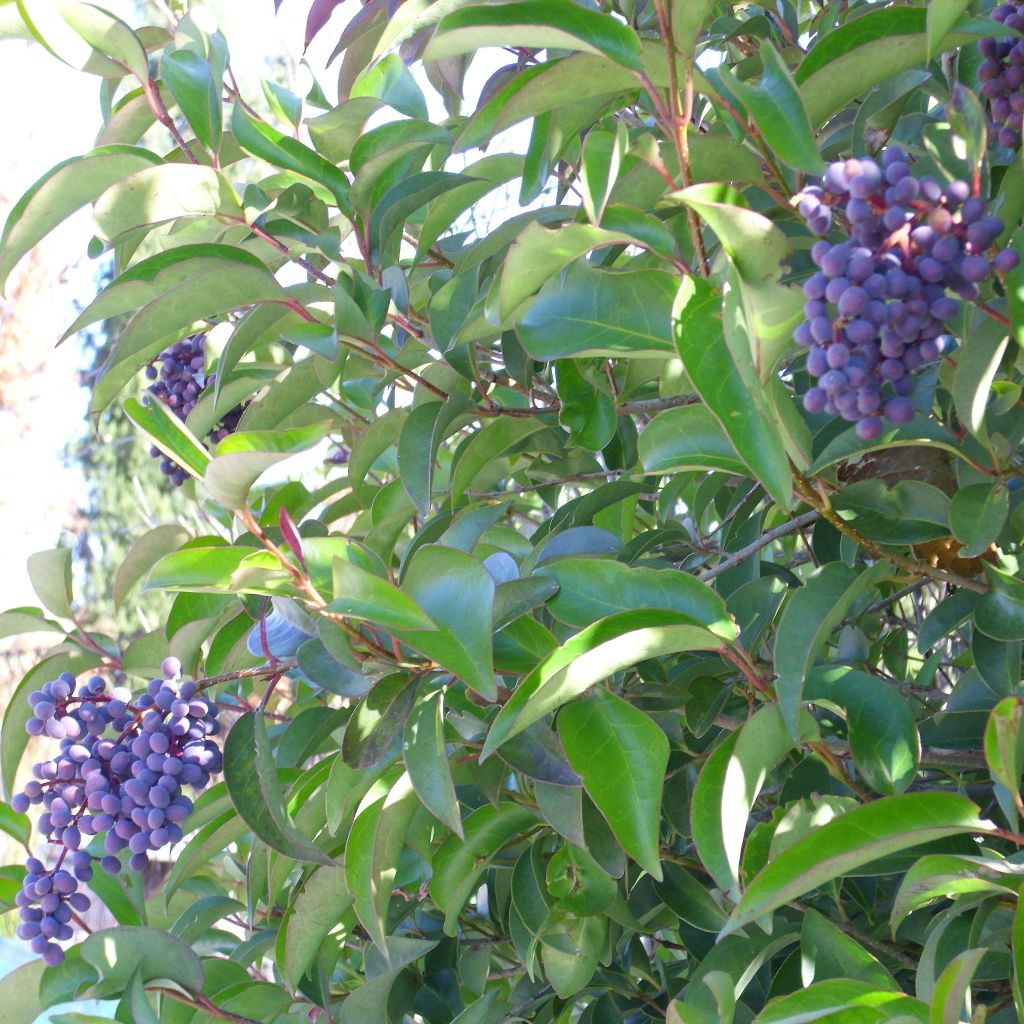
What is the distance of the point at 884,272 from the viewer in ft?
2.03

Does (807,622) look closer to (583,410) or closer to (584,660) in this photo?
(584,660)

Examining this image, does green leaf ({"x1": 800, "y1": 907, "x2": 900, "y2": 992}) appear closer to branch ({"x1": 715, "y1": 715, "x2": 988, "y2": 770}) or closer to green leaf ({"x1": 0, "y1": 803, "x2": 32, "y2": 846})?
branch ({"x1": 715, "y1": 715, "x2": 988, "y2": 770})

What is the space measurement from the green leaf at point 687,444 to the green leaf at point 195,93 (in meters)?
0.50

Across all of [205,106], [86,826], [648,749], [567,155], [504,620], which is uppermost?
[205,106]

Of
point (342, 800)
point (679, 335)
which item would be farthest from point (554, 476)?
point (679, 335)

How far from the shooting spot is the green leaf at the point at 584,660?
730 millimetres

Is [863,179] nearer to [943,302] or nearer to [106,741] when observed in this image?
[943,302]

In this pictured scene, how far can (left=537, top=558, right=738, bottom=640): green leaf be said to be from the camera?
819 millimetres

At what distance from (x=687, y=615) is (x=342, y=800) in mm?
389

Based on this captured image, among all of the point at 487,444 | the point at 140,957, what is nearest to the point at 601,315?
the point at 487,444

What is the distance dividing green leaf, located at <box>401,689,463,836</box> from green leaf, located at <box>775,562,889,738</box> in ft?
0.80

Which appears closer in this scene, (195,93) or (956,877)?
(956,877)

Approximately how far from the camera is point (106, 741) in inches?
41.3

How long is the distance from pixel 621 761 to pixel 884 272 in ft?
1.32
